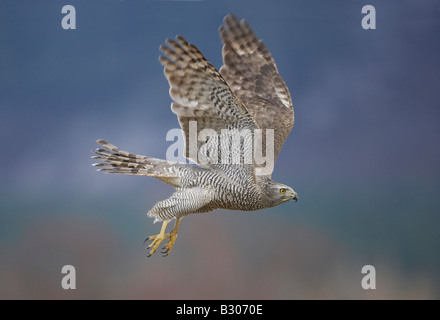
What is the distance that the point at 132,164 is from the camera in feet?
16.4

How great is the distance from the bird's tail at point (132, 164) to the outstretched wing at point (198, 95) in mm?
397

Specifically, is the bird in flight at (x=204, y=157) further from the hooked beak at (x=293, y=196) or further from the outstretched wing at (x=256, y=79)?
the outstretched wing at (x=256, y=79)

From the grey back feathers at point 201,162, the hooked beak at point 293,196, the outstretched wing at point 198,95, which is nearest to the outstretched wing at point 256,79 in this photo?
the grey back feathers at point 201,162

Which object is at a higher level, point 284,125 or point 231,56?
point 231,56

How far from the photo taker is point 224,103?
4.71 meters

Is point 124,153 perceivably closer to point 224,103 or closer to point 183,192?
point 183,192

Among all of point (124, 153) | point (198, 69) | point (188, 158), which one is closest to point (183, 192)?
point (188, 158)

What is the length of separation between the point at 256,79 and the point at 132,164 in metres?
1.87

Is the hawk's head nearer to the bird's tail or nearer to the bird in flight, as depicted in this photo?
the bird in flight

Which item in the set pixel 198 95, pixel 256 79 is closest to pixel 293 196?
pixel 198 95

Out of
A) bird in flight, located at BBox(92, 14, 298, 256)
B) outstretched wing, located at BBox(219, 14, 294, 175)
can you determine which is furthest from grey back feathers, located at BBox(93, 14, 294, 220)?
outstretched wing, located at BBox(219, 14, 294, 175)

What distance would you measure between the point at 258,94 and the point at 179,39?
1629 mm

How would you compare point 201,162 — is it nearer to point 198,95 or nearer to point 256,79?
point 198,95

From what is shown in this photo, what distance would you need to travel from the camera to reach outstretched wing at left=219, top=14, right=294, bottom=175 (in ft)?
18.7
